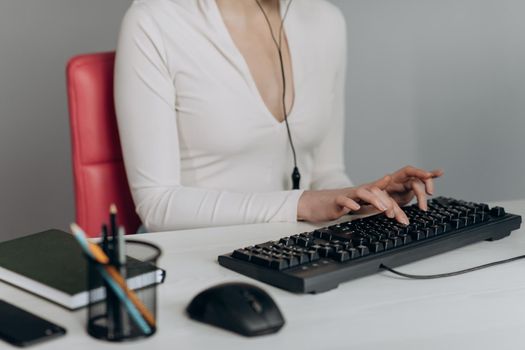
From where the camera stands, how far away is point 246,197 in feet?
4.99

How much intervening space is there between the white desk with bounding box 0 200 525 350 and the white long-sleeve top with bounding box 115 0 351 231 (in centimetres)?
35

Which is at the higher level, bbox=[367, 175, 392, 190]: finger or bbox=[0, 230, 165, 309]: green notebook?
bbox=[367, 175, 392, 190]: finger

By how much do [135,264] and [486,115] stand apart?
1.72 meters

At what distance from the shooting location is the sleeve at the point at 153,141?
1.53m

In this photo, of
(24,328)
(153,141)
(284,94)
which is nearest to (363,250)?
(24,328)

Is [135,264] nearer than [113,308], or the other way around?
[113,308]

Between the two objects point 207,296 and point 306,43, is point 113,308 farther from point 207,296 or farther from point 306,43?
point 306,43

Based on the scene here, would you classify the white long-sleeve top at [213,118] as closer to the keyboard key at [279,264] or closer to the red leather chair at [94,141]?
the red leather chair at [94,141]

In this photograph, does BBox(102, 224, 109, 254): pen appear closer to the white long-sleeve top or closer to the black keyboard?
the black keyboard

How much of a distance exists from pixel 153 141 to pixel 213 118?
16 centimetres

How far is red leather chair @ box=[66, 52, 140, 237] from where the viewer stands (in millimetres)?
1619

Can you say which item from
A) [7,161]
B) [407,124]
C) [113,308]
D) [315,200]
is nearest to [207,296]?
[113,308]

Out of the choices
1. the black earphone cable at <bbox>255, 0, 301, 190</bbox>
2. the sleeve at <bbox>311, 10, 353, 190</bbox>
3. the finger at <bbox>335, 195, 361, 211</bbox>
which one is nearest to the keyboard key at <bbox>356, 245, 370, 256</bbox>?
the finger at <bbox>335, 195, 361, 211</bbox>

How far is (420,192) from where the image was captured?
1359 millimetres
